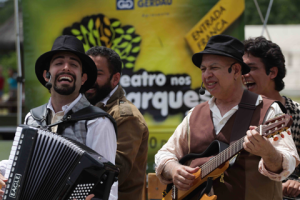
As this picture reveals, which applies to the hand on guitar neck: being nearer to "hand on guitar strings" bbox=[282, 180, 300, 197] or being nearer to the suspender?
the suspender

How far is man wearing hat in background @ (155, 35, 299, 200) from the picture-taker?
2.42 meters

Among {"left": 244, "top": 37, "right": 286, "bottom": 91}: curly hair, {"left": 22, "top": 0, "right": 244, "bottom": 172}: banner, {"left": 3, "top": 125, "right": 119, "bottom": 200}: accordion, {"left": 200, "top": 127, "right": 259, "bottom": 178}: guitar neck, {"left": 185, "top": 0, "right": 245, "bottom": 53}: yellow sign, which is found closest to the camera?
{"left": 3, "top": 125, "right": 119, "bottom": 200}: accordion

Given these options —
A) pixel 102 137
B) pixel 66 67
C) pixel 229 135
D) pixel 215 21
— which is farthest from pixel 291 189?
pixel 215 21

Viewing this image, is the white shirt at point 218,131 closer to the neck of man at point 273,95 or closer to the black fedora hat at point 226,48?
the black fedora hat at point 226,48

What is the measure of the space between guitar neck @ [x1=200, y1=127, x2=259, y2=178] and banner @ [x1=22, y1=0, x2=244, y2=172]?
2.09m

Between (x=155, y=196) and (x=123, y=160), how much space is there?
0.83m

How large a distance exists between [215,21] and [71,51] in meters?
2.44

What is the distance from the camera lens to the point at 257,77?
3.28 metres

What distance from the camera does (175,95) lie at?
4742 mm

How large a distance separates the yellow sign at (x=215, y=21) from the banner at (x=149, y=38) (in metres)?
0.01

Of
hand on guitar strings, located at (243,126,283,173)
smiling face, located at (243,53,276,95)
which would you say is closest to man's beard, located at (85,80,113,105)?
smiling face, located at (243,53,276,95)

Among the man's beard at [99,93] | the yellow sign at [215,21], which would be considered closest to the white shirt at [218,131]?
the man's beard at [99,93]

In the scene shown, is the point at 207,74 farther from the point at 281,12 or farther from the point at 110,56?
the point at 281,12

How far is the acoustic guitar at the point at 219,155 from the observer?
7.36 feet
